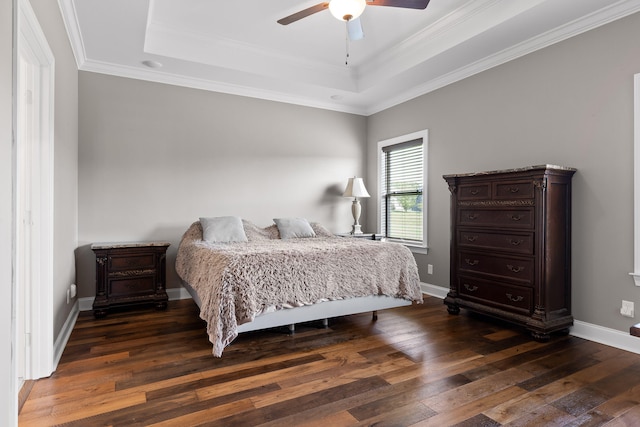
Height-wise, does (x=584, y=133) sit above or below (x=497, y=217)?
above

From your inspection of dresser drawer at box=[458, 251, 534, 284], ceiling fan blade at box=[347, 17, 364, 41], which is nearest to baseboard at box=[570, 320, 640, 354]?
dresser drawer at box=[458, 251, 534, 284]

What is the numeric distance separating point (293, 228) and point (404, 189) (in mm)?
1689

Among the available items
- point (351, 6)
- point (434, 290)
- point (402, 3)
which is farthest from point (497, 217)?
point (351, 6)

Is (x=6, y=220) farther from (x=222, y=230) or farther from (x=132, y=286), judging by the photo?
(x=222, y=230)

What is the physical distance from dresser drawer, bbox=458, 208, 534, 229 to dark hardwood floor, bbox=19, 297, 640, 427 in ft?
3.06

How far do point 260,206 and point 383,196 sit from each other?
1.84 m

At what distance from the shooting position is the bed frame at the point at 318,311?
2.79 meters

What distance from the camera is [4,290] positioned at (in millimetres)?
1504

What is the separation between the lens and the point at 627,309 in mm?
2840

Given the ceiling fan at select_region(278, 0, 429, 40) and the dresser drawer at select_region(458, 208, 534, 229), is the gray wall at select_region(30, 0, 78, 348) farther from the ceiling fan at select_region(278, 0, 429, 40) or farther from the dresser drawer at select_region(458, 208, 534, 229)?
the dresser drawer at select_region(458, 208, 534, 229)

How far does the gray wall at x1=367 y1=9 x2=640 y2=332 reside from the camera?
2881 millimetres

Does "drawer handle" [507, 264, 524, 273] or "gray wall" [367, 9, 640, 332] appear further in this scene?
"drawer handle" [507, 264, 524, 273]

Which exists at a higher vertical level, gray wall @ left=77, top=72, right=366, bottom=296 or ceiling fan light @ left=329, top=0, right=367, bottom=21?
ceiling fan light @ left=329, top=0, right=367, bottom=21

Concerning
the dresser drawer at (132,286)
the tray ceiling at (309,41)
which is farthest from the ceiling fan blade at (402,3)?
the dresser drawer at (132,286)
